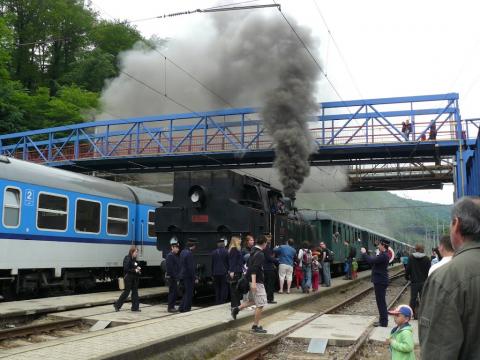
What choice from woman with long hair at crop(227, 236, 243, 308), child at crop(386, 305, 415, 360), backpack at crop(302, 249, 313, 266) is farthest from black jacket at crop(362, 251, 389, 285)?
backpack at crop(302, 249, 313, 266)

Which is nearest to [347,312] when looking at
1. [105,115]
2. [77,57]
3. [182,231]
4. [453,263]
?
[182,231]

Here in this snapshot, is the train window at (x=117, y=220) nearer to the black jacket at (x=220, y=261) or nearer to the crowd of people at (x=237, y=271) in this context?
the crowd of people at (x=237, y=271)

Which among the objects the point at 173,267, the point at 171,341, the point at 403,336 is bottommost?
the point at 171,341

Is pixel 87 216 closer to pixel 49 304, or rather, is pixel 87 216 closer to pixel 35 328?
pixel 49 304

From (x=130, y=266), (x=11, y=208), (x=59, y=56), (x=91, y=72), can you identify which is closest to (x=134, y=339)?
(x=130, y=266)

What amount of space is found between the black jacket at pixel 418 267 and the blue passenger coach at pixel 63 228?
796 cm

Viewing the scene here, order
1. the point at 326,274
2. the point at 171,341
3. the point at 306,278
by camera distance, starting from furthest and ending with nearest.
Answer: the point at 326,274 → the point at 306,278 → the point at 171,341

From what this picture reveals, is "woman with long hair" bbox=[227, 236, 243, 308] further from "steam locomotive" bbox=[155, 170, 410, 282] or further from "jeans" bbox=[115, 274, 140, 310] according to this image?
"jeans" bbox=[115, 274, 140, 310]

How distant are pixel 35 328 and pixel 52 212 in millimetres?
4306

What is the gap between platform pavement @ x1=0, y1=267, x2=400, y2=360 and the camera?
5.89 m

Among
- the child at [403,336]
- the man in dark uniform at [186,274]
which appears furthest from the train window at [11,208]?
the child at [403,336]

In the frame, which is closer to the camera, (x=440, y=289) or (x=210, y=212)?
(x=440, y=289)

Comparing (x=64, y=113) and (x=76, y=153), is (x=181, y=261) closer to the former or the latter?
(x=76, y=153)

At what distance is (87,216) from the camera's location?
44.2 feet
